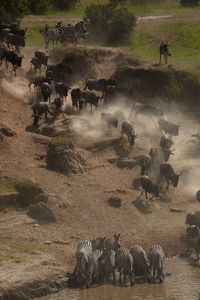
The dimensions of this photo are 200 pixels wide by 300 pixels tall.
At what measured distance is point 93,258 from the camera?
80.6 ft

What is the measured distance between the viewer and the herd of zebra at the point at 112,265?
2425cm

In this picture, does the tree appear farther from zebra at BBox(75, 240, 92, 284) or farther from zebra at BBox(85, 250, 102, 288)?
zebra at BBox(85, 250, 102, 288)

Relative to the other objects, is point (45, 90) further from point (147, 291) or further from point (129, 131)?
point (147, 291)

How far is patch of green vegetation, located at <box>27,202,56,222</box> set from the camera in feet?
94.8

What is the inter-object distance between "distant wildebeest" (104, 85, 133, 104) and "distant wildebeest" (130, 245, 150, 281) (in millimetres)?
18416

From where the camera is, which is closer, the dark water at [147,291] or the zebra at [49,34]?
the dark water at [147,291]

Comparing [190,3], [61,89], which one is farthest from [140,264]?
[190,3]

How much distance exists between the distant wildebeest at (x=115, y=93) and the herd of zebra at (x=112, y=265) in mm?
18067

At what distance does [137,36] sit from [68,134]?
76.9 ft

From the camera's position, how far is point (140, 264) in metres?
25.2

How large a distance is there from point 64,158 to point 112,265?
407 inches

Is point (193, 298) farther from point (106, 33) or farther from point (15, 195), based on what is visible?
point (106, 33)

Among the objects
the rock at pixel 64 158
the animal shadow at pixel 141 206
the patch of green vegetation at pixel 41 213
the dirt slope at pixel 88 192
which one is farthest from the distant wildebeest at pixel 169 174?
the patch of green vegetation at pixel 41 213

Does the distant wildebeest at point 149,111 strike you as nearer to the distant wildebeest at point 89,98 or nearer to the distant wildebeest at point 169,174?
the distant wildebeest at point 89,98
